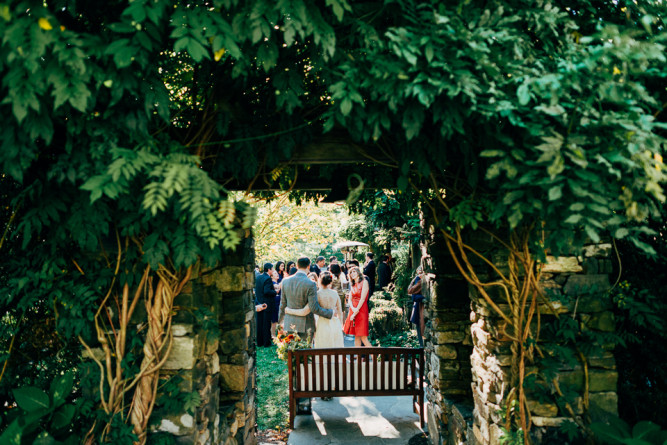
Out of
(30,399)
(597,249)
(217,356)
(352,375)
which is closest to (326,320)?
(352,375)

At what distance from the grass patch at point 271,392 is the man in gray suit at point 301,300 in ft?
3.01

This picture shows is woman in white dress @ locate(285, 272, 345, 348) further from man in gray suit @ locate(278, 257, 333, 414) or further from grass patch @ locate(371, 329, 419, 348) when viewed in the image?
grass patch @ locate(371, 329, 419, 348)

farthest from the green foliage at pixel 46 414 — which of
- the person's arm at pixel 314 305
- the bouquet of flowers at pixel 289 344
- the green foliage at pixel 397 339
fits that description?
the green foliage at pixel 397 339

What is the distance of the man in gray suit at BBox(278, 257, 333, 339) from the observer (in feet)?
22.0

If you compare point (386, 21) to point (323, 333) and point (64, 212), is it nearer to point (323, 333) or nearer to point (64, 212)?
point (64, 212)

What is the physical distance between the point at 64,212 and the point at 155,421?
140cm

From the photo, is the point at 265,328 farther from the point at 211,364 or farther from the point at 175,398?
the point at 175,398

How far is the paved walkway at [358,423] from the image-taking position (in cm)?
514

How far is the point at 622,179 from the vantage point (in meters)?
2.09

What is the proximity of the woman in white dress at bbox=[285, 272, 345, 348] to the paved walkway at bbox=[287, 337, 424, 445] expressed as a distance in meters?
0.84

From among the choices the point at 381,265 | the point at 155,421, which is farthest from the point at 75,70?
the point at 381,265

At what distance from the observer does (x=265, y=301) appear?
8992 millimetres

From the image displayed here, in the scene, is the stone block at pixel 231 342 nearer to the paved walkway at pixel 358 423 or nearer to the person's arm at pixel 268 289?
the paved walkway at pixel 358 423

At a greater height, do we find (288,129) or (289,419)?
(288,129)
